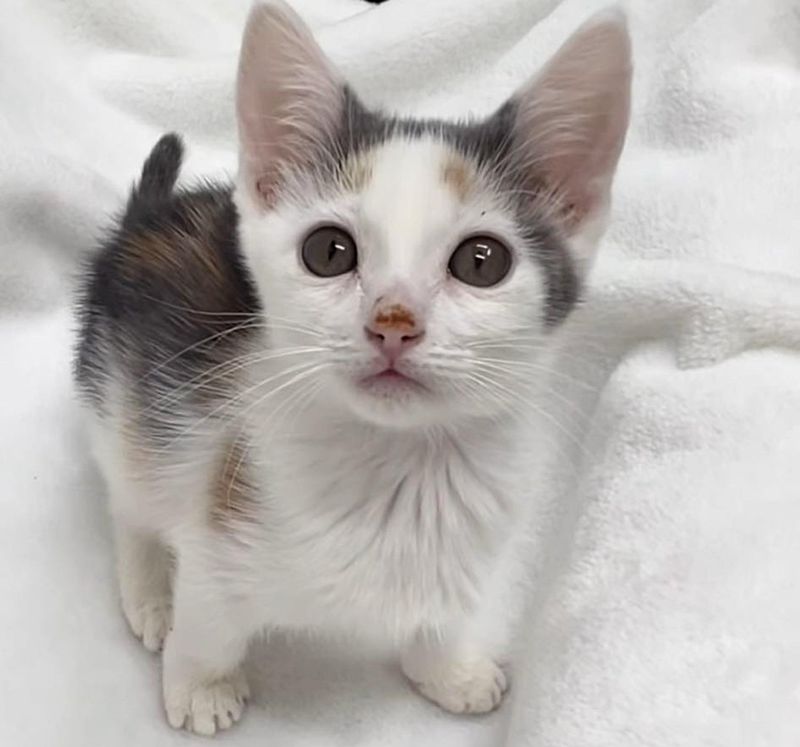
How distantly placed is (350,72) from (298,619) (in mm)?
1053

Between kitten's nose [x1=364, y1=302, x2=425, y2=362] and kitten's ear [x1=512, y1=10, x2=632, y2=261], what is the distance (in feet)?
0.76

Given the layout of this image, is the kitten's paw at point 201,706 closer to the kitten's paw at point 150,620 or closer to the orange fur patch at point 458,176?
the kitten's paw at point 150,620

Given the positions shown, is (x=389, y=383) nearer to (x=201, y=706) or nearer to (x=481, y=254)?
(x=481, y=254)

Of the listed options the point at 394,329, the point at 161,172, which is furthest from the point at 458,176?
the point at 161,172

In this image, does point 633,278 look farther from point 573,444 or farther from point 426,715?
point 426,715

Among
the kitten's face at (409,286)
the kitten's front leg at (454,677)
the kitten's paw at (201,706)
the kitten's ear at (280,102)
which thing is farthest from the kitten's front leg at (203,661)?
the kitten's ear at (280,102)

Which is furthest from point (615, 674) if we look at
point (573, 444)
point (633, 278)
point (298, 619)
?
point (633, 278)

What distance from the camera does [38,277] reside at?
5.46ft

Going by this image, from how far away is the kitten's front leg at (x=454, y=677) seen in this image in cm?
128

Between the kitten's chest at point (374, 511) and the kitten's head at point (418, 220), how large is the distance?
0.09 m

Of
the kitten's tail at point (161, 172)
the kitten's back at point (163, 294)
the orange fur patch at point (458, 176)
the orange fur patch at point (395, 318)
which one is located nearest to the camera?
the orange fur patch at point (395, 318)

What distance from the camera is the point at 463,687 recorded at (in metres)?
1.29

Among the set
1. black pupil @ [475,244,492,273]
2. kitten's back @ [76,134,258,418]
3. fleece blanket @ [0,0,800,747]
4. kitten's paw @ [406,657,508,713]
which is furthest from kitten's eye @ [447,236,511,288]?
kitten's paw @ [406,657,508,713]

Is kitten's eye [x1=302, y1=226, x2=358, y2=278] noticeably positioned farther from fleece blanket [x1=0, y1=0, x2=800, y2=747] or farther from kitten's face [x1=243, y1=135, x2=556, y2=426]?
fleece blanket [x1=0, y1=0, x2=800, y2=747]
